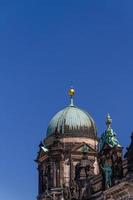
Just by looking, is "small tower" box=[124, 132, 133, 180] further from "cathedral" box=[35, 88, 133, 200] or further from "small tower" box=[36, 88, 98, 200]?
"small tower" box=[36, 88, 98, 200]

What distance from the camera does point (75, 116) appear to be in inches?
3054

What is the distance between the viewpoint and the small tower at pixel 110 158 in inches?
2341

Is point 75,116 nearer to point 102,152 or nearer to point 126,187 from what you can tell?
point 102,152

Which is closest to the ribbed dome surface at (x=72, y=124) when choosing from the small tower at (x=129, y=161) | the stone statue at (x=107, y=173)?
the stone statue at (x=107, y=173)

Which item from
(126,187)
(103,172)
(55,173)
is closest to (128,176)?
(126,187)

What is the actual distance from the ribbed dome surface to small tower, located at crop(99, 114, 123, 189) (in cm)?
1181

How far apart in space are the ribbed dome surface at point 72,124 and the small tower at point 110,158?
1181cm

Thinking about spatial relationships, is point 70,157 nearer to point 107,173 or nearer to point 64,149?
point 64,149

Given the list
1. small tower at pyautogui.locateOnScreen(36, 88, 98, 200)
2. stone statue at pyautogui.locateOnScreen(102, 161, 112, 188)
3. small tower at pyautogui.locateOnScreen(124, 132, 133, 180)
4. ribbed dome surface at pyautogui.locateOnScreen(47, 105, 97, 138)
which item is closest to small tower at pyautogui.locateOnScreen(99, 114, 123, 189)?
stone statue at pyautogui.locateOnScreen(102, 161, 112, 188)

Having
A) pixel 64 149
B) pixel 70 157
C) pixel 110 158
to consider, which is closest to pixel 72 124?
pixel 64 149

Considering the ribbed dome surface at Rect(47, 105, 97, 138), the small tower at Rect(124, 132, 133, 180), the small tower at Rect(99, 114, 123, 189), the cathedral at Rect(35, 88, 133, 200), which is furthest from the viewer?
the ribbed dome surface at Rect(47, 105, 97, 138)

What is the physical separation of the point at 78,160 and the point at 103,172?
14.2m

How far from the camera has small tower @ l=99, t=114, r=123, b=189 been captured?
195 feet

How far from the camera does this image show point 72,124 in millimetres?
77312
